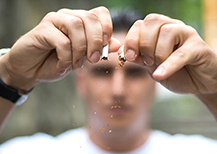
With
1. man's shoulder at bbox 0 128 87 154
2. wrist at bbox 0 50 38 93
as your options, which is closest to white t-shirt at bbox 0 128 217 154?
man's shoulder at bbox 0 128 87 154

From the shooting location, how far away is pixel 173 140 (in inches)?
66.4

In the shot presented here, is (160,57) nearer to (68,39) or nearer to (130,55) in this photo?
(130,55)

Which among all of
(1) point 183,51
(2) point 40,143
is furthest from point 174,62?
(2) point 40,143

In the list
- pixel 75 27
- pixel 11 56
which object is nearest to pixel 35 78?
pixel 11 56

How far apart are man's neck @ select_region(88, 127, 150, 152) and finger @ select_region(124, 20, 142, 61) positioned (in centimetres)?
93

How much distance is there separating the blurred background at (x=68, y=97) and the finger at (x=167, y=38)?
567 mm

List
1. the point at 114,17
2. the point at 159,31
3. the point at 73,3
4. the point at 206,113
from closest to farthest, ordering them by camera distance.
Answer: the point at 159,31, the point at 114,17, the point at 73,3, the point at 206,113

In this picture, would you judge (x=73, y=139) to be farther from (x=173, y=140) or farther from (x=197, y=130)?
(x=197, y=130)

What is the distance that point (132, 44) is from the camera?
59 cm

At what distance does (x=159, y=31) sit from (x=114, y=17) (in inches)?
38.0

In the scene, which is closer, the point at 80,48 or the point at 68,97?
the point at 80,48

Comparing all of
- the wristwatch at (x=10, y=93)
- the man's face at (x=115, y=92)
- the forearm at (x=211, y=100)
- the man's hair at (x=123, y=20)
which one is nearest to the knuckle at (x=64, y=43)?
the wristwatch at (x=10, y=93)

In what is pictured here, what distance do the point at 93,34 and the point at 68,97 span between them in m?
2.98

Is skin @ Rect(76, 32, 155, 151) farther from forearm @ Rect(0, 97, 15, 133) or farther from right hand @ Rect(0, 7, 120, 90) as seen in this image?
forearm @ Rect(0, 97, 15, 133)
